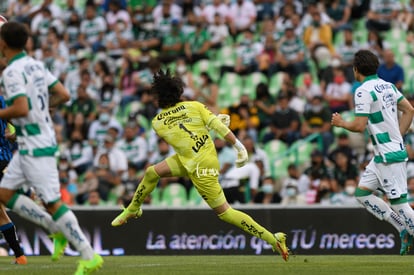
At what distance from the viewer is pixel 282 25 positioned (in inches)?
982

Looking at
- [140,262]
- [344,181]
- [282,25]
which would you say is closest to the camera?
[140,262]

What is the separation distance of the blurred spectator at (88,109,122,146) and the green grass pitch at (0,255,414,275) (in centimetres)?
870

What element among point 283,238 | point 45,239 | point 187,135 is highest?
point 187,135

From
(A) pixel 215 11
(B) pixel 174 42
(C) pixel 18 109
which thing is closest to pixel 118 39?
(B) pixel 174 42

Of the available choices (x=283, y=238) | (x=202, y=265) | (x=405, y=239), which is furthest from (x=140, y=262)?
(x=405, y=239)

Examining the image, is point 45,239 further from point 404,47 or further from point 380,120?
point 404,47

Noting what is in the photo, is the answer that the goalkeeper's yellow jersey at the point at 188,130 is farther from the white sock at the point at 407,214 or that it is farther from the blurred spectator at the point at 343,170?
the blurred spectator at the point at 343,170

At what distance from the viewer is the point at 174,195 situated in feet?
67.6

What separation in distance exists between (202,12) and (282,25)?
2.31 m

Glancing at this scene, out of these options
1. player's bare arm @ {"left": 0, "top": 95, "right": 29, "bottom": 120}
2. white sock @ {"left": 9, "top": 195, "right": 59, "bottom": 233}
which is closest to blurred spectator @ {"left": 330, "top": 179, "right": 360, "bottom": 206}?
white sock @ {"left": 9, "top": 195, "right": 59, "bottom": 233}

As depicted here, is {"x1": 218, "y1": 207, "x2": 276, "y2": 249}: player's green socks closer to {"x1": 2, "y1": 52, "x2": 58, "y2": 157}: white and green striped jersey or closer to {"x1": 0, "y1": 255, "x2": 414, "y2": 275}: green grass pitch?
{"x1": 0, "y1": 255, "x2": 414, "y2": 275}: green grass pitch

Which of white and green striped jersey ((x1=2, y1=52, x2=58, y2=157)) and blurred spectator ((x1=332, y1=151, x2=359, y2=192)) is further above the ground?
white and green striped jersey ((x1=2, y1=52, x2=58, y2=157))

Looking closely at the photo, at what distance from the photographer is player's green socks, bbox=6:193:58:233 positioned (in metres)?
10.6

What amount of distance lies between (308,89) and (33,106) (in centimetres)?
1343
